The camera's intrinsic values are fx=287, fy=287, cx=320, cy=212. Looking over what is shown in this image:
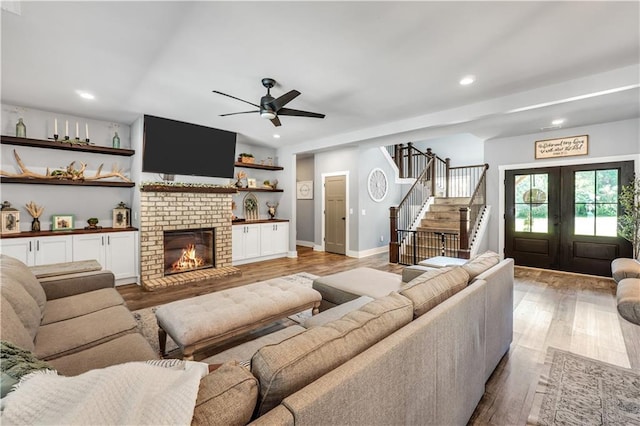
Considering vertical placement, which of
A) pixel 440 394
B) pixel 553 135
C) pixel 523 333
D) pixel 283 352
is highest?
pixel 553 135

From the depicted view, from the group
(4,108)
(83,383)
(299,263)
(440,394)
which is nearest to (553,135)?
(299,263)

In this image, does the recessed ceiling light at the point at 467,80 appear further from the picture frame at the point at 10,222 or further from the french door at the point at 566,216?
the picture frame at the point at 10,222

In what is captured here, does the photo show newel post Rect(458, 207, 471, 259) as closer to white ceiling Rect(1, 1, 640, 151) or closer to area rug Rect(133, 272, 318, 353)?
white ceiling Rect(1, 1, 640, 151)

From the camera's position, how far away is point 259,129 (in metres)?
5.53

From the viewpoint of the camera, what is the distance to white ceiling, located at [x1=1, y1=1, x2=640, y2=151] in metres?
2.21

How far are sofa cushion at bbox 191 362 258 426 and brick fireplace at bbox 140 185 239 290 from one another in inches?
161

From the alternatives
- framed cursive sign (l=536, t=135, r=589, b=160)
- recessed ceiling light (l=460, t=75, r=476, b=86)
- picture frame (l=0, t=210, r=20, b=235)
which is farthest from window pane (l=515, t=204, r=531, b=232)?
picture frame (l=0, t=210, r=20, b=235)

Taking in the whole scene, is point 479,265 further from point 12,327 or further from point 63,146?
point 63,146

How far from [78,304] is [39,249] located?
8.26 feet

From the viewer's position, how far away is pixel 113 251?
4.41 m

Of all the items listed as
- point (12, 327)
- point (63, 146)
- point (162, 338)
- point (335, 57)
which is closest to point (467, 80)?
point (335, 57)

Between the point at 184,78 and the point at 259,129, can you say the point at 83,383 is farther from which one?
the point at 259,129

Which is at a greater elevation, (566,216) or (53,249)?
(566,216)

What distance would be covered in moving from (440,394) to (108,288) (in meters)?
2.82
